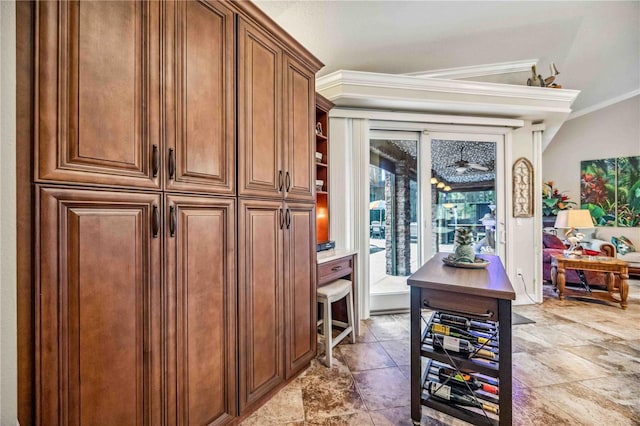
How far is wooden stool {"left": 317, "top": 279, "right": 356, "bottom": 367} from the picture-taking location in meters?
2.19

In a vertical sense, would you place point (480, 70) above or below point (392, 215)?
above

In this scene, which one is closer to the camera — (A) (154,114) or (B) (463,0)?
(A) (154,114)

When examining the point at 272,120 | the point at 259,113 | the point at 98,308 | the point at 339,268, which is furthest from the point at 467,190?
the point at 98,308

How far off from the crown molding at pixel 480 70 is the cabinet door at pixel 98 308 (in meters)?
3.79

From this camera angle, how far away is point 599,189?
227 inches

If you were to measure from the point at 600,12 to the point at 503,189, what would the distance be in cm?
208

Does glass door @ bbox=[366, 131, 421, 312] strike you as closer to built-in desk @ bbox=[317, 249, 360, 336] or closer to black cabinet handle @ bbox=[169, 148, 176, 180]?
built-in desk @ bbox=[317, 249, 360, 336]

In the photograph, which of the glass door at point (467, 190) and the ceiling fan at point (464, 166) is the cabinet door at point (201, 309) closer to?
the glass door at point (467, 190)

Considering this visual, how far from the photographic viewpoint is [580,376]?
2100 millimetres

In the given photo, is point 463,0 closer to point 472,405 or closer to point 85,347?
point 472,405

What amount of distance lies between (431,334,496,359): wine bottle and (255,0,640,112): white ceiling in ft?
9.12

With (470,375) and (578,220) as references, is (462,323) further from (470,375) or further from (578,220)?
(578,220)

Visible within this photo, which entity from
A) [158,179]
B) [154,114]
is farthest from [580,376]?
[154,114]

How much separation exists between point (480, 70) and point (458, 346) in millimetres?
3703
